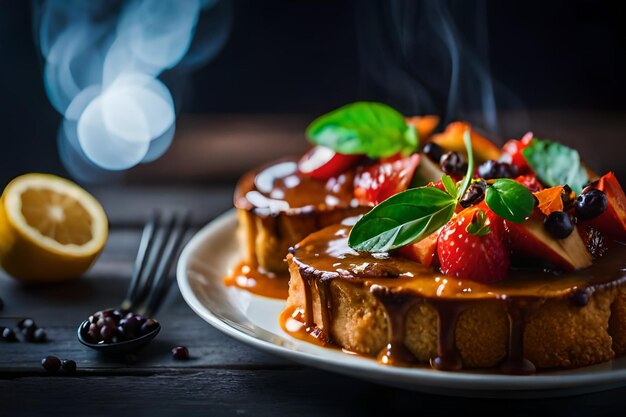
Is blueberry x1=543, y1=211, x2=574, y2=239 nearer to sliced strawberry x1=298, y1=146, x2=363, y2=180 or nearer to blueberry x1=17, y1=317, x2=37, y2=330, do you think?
sliced strawberry x1=298, y1=146, x2=363, y2=180

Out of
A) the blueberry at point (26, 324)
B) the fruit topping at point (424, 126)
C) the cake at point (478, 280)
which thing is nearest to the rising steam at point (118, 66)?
the fruit topping at point (424, 126)

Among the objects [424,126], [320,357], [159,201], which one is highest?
[424,126]

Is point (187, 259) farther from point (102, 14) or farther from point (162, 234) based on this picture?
point (102, 14)

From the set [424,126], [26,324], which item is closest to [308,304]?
[26,324]

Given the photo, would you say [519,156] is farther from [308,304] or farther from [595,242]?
[308,304]

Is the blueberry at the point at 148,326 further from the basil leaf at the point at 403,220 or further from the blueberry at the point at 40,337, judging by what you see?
the basil leaf at the point at 403,220

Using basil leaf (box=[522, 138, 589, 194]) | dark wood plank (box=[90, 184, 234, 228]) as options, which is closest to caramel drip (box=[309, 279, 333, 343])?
basil leaf (box=[522, 138, 589, 194])
